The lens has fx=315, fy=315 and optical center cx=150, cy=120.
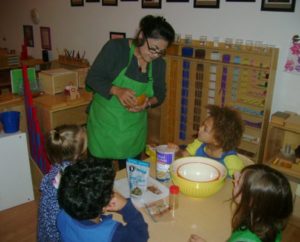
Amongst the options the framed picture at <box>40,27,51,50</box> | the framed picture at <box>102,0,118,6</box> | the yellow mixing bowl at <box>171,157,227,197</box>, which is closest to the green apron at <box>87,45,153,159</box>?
the yellow mixing bowl at <box>171,157,227,197</box>

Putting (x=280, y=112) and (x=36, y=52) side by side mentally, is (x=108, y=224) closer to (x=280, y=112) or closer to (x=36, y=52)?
(x=280, y=112)

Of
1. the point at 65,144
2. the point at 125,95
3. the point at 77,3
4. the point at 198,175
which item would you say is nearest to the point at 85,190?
the point at 65,144

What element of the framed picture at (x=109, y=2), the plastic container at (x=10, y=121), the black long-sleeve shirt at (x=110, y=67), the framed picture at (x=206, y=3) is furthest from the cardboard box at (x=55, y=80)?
the framed picture at (x=206, y=3)

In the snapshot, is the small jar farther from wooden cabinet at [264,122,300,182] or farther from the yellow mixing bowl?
wooden cabinet at [264,122,300,182]

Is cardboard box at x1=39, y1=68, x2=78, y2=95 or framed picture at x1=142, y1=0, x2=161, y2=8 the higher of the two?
framed picture at x1=142, y1=0, x2=161, y2=8

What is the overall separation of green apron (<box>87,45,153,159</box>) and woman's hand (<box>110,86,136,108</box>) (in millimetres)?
58

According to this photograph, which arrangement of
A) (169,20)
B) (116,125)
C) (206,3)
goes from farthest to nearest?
(169,20) → (206,3) → (116,125)

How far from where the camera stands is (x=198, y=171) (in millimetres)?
1455

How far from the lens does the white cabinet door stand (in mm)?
2246

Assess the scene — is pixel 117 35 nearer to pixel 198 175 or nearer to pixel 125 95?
pixel 125 95

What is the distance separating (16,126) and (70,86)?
0.59 meters

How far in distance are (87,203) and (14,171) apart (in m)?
1.65

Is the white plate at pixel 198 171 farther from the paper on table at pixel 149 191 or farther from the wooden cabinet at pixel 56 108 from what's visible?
the wooden cabinet at pixel 56 108

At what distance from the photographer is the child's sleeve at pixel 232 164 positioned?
1500 millimetres
